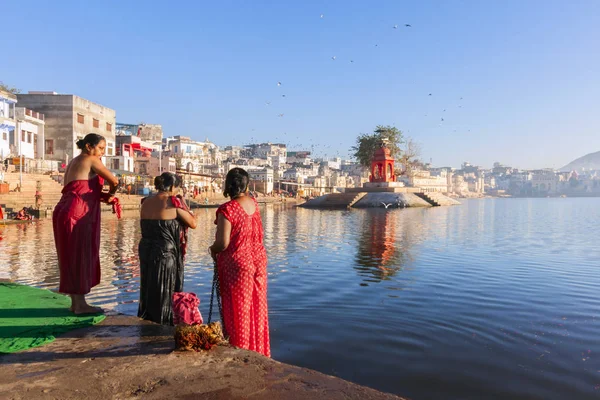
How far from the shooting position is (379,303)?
827 centimetres

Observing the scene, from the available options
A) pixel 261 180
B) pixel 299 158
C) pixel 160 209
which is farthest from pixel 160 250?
pixel 299 158

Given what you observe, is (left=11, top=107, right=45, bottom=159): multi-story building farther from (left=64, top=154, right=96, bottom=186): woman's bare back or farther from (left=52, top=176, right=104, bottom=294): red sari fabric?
(left=52, top=176, right=104, bottom=294): red sari fabric

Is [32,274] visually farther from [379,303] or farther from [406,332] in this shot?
[406,332]

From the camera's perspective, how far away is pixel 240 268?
4.36 m

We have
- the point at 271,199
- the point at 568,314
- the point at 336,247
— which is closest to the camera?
the point at 568,314

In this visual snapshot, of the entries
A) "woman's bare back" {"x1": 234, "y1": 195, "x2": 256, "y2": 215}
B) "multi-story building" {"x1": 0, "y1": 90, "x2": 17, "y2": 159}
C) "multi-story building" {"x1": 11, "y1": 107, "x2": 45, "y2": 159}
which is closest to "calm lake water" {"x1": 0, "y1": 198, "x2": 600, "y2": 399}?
"woman's bare back" {"x1": 234, "y1": 195, "x2": 256, "y2": 215}

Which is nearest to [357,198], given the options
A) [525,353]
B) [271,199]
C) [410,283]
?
[271,199]

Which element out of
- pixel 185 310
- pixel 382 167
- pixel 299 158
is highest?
pixel 299 158

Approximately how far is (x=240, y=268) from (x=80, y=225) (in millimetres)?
1848

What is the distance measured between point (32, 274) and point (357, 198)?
5234 centimetres

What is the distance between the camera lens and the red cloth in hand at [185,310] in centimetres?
489

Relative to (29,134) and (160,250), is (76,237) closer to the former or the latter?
(160,250)

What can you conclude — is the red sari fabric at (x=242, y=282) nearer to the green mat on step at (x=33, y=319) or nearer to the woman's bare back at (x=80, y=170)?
the green mat on step at (x=33, y=319)

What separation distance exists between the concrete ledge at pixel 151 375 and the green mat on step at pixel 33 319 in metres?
0.24
